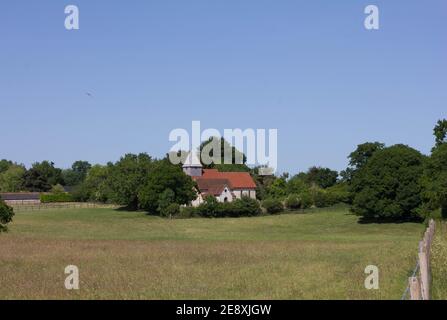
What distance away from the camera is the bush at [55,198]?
147000 millimetres

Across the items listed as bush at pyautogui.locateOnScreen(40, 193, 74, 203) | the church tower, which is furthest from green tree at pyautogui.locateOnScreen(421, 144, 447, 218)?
bush at pyautogui.locateOnScreen(40, 193, 74, 203)

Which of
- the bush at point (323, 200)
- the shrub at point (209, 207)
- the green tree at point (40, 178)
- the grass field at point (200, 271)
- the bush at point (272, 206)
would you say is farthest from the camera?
the green tree at point (40, 178)

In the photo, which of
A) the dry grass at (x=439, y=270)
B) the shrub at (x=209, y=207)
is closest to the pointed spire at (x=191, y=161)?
the shrub at (x=209, y=207)

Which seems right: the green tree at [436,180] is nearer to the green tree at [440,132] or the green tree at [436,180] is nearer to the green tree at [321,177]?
the green tree at [440,132]

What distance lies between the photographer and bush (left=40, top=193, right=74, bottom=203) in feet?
482

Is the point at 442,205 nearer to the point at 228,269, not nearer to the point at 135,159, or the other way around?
the point at 228,269

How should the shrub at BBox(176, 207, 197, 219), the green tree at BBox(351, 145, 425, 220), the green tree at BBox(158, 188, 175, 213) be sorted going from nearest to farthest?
the green tree at BBox(351, 145, 425, 220) → the shrub at BBox(176, 207, 197, 219) → the green tree at BBox(158, 188, 175, 213)

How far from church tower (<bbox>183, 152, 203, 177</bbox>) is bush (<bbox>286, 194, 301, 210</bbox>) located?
27.8 m

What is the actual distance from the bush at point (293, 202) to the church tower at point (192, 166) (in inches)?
1095

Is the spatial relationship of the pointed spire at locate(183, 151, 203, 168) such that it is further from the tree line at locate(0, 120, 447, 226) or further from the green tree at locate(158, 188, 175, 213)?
the green tree at locate(158, 188, 175, 213)

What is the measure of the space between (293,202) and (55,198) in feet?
223
